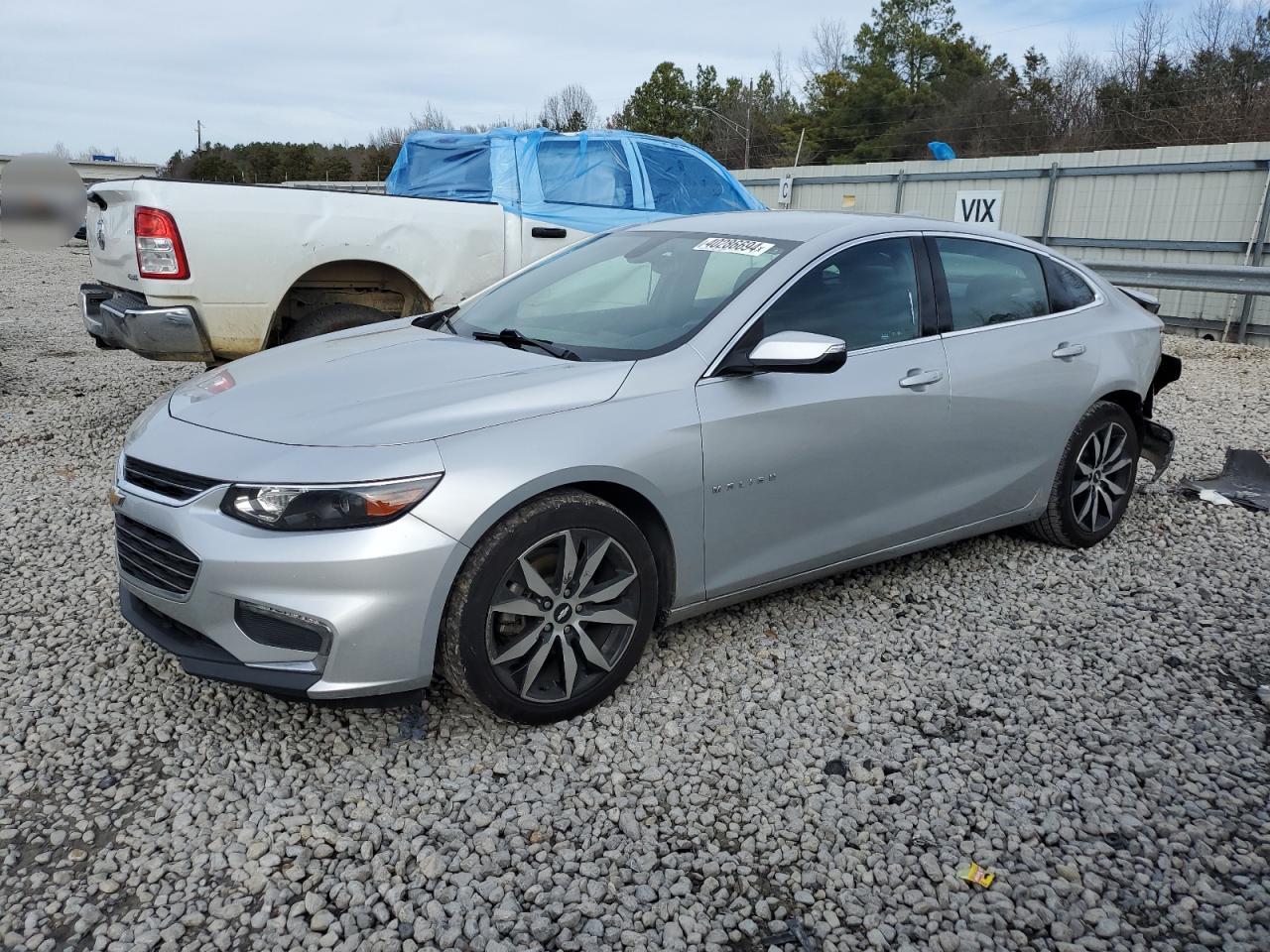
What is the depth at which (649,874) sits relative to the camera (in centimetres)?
252

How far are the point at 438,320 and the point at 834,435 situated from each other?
1780 mm

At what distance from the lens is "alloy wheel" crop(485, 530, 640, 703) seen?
9.52 feet

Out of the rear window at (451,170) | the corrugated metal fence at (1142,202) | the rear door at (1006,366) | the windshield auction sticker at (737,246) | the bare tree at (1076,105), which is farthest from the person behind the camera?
the bare tree at (1076,105)

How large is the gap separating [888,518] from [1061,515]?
1282mm

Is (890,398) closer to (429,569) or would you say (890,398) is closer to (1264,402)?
(429,569)

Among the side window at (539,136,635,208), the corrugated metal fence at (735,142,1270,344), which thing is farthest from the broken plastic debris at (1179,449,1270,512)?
the corrugated metal fence at (735,142,1270,344)

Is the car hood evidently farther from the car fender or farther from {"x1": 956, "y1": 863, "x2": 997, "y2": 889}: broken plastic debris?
{"x1": 956, "y1": 863, "x2": 997, "y2": 889}: broken plastic debris

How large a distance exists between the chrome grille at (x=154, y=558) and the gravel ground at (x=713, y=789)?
53 centimetres

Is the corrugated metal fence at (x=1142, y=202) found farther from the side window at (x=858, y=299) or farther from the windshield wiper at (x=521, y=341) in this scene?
the windshield wiper at (x=521, y=341)

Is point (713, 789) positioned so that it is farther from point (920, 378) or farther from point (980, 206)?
point (980, 206)

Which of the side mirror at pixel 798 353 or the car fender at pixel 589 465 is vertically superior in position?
the side mirror at pixel 798 353

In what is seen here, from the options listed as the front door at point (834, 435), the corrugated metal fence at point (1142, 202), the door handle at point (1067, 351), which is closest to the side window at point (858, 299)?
the front door at point (834, 435)

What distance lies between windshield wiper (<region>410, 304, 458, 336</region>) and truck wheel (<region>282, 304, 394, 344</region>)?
191 centimetres

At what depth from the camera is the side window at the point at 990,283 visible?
409 cm
